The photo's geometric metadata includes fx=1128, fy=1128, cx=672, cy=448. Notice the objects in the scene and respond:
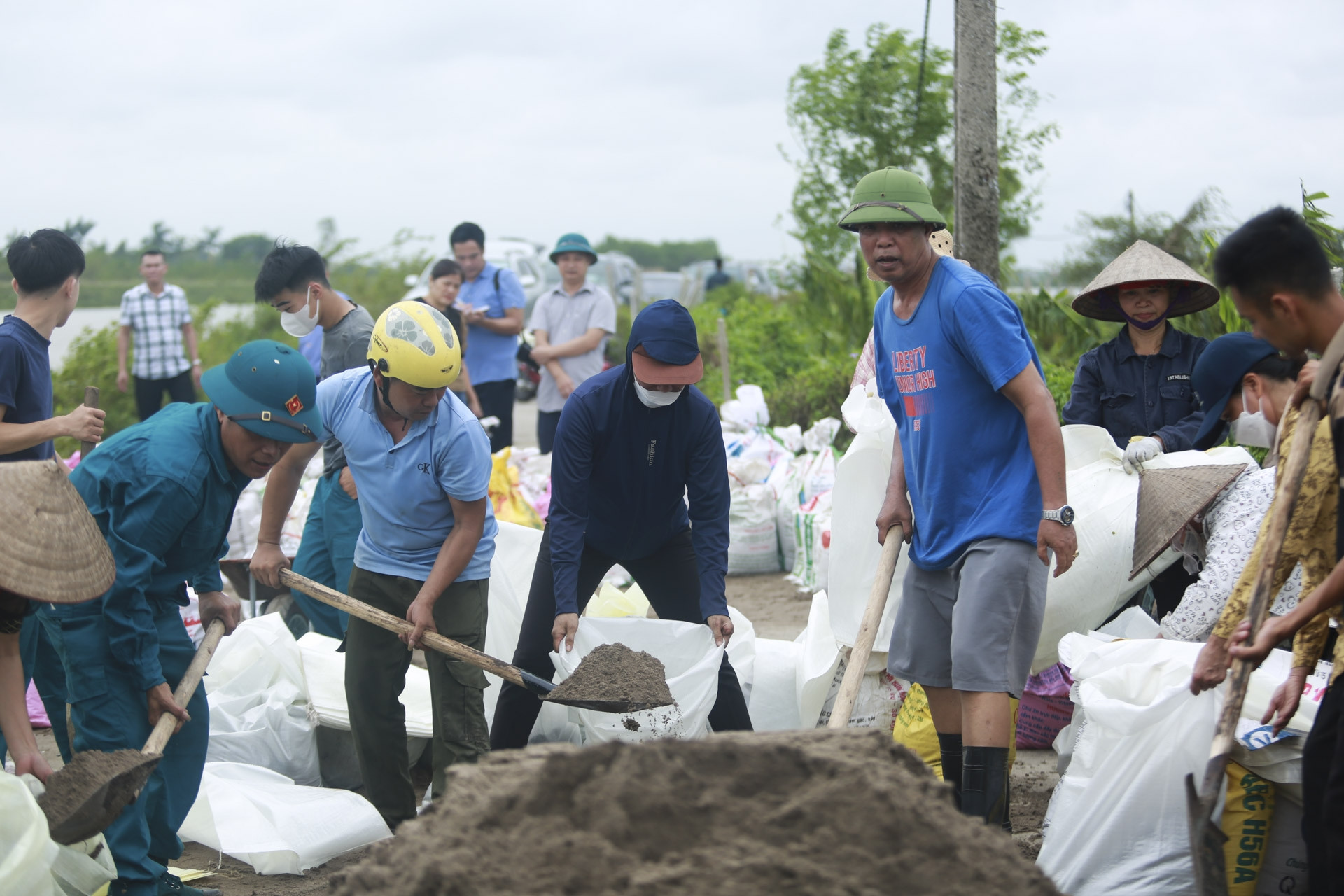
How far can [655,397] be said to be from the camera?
11.1 feet

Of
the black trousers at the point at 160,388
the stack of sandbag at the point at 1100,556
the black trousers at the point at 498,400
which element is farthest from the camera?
the black trousers at the point at 160,388

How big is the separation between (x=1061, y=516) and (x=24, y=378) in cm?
325

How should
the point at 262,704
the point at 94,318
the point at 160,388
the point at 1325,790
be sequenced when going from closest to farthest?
the point at 1325,790
the point at 262,704
the point at 160,388
the point at 94,318

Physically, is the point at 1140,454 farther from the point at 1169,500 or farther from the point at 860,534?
the point at 860,534

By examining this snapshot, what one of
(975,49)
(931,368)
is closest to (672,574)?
(931,368)

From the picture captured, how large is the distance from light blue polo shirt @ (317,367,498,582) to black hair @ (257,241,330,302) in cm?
100

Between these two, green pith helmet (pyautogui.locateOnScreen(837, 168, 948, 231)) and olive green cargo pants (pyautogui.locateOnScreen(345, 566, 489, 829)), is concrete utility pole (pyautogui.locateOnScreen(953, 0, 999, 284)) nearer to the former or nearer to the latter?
green pith helmet (pyautogui.locateOnScreen(837, 168, 948, 231))

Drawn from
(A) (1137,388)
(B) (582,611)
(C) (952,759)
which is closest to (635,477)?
(B) (582,611)

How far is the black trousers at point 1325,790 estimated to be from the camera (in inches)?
81.8

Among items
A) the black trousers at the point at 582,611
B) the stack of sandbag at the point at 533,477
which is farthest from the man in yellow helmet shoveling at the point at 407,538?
the stack of sandbag at the point at 533,477

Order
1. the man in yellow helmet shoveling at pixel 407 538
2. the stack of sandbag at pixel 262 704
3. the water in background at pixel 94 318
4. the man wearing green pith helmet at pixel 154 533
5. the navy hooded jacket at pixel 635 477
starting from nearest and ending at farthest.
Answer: the man wearing green pith helmet at pixel 154 533 → the man in yellow helmet shoveling at pixel 407 538 → the navy hooded jacket at pixel 635 477 → the stack of sandbag at pixel 262 704 → the water in background at pixel 94 318

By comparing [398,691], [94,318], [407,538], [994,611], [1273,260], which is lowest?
[398,691]

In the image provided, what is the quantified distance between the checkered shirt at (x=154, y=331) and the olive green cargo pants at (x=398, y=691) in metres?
5.72

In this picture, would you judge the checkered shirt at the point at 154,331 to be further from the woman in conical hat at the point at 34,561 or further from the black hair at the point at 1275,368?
the black hair at the point at 1275,368
